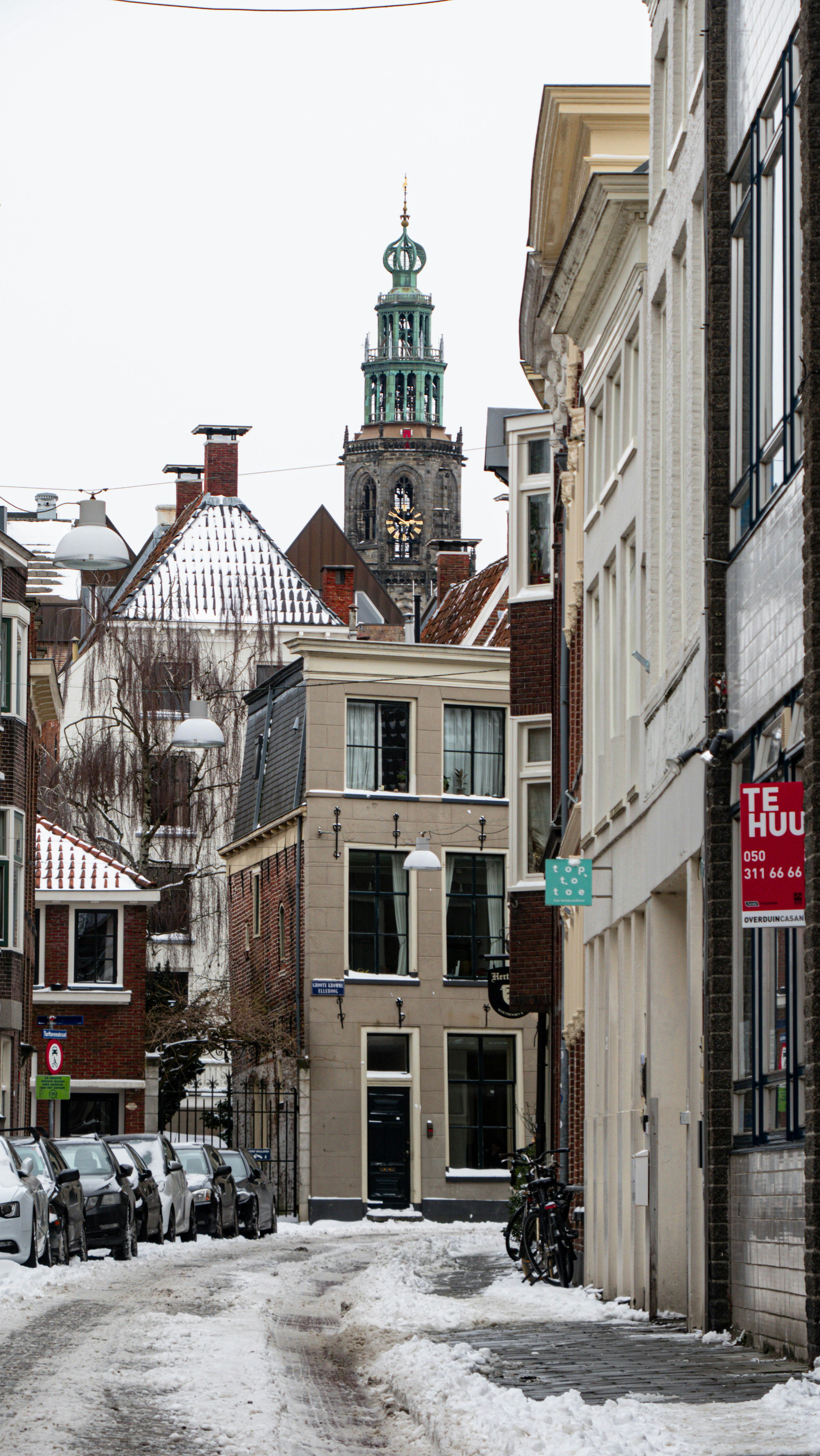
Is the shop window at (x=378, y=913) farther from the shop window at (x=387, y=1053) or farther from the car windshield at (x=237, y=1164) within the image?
the car windshield at (x=237, y=1164)

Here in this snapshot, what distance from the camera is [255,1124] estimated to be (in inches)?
2032

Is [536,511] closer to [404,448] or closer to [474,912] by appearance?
[474,912]

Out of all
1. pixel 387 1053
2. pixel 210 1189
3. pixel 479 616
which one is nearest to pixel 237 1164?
pixel 210 1189

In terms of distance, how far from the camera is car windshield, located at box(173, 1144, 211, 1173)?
3412cm

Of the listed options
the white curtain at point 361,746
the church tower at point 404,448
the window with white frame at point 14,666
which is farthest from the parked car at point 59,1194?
the church tower at point 404,448

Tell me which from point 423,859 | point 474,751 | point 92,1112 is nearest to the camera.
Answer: point 423,859

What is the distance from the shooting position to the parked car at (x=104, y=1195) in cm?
2631

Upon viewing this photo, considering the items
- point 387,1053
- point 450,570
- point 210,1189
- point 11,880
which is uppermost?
point 450,570

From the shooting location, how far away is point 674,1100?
18.9m

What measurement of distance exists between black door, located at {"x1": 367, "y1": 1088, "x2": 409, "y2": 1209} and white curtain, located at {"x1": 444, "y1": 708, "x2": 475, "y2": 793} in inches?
254

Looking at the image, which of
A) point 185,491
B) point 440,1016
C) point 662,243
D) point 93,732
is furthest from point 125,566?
point 185,491

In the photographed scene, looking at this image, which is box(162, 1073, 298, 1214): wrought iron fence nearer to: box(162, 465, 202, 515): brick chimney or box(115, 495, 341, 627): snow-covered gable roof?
box(115, 495, 341, 627): snow-covered gable roof

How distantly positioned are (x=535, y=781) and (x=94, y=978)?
576 inches

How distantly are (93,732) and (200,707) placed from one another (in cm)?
1676
